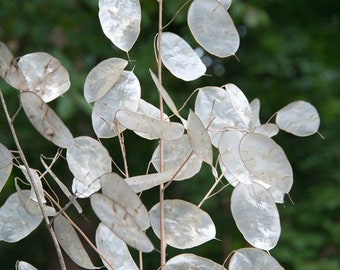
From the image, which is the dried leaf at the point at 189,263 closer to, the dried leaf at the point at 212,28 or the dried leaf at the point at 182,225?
the dried leaf at the point at 182,225

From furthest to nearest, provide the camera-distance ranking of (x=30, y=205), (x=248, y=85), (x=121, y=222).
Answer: (x=248, y=85)
(x=30, y=205)
(x=121, y=222)

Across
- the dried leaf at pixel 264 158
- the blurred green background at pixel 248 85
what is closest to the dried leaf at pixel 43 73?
the dried leaf at pixel 264 158

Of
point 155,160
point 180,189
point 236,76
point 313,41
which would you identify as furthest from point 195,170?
point 313,41

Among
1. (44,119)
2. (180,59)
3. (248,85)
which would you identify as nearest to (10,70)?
(44,119)

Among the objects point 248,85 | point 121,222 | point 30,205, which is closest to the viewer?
point 121,222

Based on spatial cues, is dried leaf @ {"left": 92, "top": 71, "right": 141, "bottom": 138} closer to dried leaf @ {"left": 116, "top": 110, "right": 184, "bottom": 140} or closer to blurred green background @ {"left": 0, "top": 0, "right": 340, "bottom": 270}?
dried leaf @ {"left": 116, "top": 110, "right": 184, "bottom": 140}

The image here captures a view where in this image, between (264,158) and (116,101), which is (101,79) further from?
(264,158)
